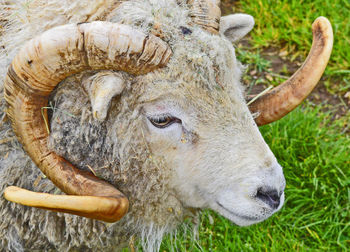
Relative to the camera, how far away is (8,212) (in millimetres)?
3146

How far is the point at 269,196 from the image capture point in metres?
2.86

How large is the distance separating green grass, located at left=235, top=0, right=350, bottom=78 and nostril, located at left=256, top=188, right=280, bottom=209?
10.8 ft

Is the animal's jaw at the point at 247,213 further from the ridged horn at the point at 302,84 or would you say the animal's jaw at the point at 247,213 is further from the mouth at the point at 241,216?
the ridged horn at the point at 302,84

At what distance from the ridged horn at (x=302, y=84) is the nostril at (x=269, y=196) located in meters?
0.77

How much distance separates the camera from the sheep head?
258cm

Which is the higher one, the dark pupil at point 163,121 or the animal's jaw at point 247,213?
the dark pupil at point 163,121

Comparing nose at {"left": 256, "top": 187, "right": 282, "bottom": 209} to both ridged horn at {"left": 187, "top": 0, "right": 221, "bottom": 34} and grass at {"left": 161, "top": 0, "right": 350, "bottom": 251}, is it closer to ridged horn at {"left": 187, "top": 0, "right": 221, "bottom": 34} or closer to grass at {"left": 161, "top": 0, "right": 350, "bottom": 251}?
ridged horn at {"left": 187, "top": 0, "right": 221, "bottom": 34}

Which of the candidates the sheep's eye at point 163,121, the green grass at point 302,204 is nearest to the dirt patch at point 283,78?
the green grass at point 302,204

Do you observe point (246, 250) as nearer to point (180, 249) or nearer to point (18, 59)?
point (180, 249)

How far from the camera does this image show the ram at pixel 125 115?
262 centimetres

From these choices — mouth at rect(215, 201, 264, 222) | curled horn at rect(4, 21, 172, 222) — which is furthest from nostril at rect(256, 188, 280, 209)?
curled horn at rect(4, 21, 172, 222)

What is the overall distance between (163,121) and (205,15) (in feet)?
2.13

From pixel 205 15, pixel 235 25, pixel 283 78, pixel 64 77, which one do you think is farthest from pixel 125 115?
pixel 283 78

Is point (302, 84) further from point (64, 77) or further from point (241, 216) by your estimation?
point (64, 77)
